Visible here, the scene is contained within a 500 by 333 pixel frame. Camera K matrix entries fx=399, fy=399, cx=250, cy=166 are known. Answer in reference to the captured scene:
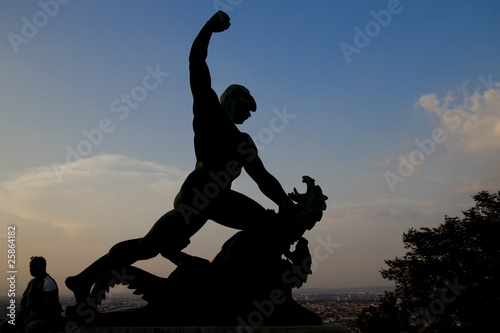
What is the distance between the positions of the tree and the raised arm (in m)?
18.0

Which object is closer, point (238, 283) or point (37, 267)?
point (37, 267)

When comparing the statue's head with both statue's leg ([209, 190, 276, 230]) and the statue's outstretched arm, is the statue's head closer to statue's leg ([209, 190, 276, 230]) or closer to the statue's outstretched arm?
the statue's outstretched arm

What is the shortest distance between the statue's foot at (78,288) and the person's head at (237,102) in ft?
9.52

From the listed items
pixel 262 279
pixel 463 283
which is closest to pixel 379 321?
pixel 463 283

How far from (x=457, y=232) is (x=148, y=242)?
75.0ft

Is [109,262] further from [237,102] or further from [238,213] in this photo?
[237,102]

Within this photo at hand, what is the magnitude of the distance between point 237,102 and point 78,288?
10.5 feet

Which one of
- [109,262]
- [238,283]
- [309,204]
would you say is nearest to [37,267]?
[109,262]

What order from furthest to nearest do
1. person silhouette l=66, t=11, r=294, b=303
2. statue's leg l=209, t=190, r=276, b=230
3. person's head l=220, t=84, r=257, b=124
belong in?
1. person's head l=220, t=84, r=257, b=124
2. statue's leg l=209, t=190, r=276, b=230
3. person silhouette l=66, t=11, r=294, b=303

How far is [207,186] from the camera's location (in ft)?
17.4

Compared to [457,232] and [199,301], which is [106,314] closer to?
[199,301]

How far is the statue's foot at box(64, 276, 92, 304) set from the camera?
472 cm

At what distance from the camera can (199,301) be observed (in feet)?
15.1

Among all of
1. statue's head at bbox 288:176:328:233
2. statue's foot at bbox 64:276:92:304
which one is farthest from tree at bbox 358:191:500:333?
statue's foot at bbox 64:276:92:304
